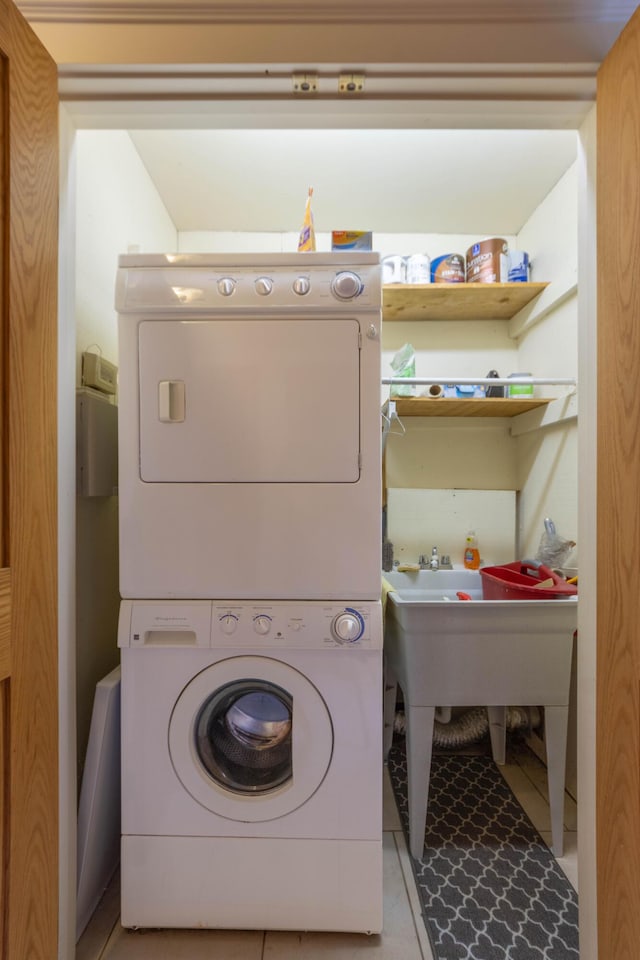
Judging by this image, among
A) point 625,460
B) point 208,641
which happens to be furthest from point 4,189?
point 625,460

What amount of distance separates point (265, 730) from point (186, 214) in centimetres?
232

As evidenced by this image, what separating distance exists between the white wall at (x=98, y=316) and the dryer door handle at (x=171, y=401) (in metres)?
0.44

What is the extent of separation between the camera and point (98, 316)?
1.40 m

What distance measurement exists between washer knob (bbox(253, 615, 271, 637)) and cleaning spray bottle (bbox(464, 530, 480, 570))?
4.41ft

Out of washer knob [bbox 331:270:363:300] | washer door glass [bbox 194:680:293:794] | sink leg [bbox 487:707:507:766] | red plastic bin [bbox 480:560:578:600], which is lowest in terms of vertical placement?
sink leg [bbox 487:707:507:766]

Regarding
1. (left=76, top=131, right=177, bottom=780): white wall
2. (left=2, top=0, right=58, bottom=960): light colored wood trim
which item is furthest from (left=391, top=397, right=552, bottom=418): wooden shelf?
(left=2, top=0, right=58, bottom=960): light colored wood trim

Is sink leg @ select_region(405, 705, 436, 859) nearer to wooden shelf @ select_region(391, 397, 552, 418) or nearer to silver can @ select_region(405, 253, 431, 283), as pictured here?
wooden shelf @ select_region(391, 397, 552, 418)

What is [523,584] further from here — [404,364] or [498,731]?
[404,364]

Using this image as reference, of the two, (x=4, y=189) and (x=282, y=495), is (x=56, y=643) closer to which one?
(x=282, y=495)

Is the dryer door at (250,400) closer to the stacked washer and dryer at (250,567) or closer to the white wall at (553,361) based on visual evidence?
the stacked washer and dryer at (250,567)

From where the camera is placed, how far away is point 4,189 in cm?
73

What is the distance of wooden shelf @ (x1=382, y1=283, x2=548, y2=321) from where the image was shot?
5.95 feet

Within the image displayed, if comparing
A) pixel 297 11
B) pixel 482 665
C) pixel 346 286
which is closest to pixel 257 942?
pixel 482 665

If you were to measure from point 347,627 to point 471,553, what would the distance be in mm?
1248
